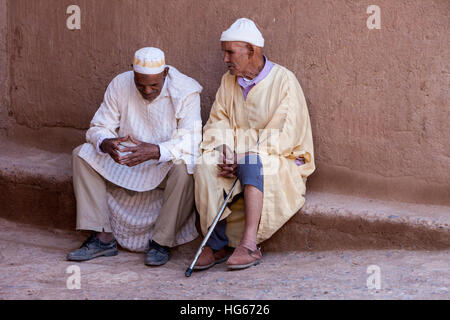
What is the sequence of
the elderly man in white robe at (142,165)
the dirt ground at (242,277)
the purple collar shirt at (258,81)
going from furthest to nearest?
the purple collar shirt at (258,81)
the elderly man in white robe at (142,165)
the dirt ground at (242,277)

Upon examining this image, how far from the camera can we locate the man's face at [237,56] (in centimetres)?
488

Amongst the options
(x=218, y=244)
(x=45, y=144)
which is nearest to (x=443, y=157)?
→ (x=218, y=244)

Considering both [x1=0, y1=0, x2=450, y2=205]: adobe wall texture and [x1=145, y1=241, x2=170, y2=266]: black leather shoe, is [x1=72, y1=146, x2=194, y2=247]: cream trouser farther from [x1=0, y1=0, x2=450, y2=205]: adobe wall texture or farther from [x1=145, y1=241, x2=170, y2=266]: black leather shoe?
[x1=0, y1=0, x2=450, y2=205]: adobe wall texture

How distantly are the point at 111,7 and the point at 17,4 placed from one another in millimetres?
1053

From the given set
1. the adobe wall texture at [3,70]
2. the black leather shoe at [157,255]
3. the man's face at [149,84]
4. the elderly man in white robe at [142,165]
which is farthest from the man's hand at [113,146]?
the adobe wall texture at [3,70]

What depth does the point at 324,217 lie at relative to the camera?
4777mm

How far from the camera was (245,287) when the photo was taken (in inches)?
159

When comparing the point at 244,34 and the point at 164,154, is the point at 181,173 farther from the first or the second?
the point at 244,34

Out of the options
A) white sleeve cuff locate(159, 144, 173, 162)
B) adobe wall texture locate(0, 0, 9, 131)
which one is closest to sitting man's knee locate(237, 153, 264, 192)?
white sleeve cuff locate(159, 144, 173, 162)

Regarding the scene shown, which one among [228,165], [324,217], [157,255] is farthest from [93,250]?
[324,217]

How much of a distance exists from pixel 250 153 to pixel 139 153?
760mm

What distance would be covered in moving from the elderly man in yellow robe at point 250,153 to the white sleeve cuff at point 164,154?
0.72 feet

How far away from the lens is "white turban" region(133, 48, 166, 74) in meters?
4.79

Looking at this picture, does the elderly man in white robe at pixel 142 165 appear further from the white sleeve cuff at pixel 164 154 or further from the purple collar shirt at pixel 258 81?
the purple collar shirt at pixel 258 81
